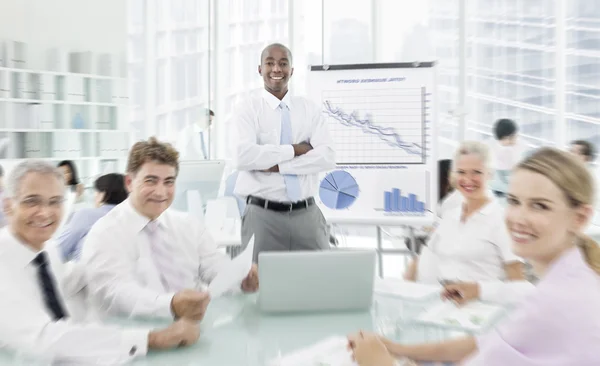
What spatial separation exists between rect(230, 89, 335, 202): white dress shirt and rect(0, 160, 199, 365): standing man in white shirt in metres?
1.45

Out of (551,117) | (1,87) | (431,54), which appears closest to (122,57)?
(1,87)

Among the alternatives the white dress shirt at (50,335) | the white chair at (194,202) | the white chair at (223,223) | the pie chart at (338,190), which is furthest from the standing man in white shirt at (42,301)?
the pie chart at (338,190)

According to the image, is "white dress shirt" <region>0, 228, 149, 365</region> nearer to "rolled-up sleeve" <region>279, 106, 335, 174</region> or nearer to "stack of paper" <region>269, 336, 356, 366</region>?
"stack of paper" <region>269, 336, 356, 366</region>

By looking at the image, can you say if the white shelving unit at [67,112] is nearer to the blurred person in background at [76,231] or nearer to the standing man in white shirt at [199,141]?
the standing man in white shirt at [199,141]

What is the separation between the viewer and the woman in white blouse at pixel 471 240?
2.37 metres

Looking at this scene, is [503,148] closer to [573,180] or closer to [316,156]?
[316,156]

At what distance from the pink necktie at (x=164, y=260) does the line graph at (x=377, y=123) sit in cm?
217

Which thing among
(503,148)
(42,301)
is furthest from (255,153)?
(503,148)

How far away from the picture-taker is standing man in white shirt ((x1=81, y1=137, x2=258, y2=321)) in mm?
1771

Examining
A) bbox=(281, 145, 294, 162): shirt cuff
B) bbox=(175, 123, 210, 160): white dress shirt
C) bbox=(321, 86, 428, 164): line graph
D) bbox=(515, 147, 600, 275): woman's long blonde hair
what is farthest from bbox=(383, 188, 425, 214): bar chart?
bbox=(175, 123, 210, 160): white dress shirt

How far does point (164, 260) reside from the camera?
7.10 feet

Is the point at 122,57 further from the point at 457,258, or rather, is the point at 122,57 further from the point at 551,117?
the point at 457,258

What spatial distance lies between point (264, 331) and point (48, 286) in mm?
592

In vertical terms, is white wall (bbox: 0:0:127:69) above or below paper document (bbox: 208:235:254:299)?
above
